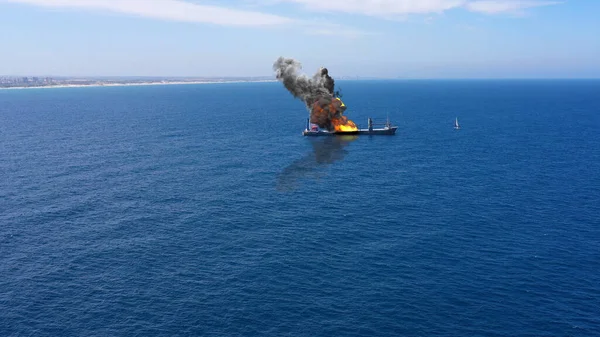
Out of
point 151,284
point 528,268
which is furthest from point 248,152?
point 528,268

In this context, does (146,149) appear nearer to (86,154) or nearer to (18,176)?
(86,154)

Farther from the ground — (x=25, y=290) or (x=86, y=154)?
(x=86, y=154)

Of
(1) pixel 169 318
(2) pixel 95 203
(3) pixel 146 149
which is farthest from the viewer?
(3) pixel 146 149

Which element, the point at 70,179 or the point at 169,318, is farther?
the point at 70,179

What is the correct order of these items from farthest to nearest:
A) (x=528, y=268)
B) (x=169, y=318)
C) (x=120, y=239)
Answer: (x=120, y=239) → (x=528, y=268) → (x=169, y=318)

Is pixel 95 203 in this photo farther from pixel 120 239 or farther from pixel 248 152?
pixel 248 152

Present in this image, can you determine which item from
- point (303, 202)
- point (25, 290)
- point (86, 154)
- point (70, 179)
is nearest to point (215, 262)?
point (25, 290)
